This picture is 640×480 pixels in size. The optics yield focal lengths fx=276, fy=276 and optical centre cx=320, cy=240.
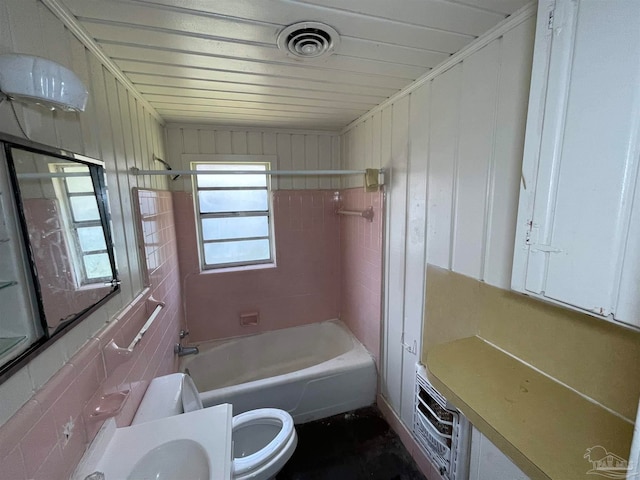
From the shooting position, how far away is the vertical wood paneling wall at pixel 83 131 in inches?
27.1

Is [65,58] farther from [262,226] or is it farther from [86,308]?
[262,226]

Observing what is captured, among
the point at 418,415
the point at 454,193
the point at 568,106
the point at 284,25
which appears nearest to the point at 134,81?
the point at 284,25

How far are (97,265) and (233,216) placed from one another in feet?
5.66

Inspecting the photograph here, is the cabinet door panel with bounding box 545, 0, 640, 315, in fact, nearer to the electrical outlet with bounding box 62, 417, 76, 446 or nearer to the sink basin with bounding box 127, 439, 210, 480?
the sink basin with bounding box 127, 439, 210, 480

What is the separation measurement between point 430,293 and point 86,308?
1581 millimetres

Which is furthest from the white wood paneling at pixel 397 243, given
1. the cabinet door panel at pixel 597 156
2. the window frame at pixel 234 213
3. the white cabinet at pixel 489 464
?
the window frame at pixel 234 213

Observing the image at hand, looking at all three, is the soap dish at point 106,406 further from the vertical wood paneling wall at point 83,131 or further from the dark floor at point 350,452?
the dark floor at point 350,452

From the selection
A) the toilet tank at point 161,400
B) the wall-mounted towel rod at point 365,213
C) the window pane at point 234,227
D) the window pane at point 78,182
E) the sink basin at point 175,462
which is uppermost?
the window pane at point 78,182

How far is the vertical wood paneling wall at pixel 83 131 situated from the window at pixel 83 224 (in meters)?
0.11

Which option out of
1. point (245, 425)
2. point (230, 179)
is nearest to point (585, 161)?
point (245, 425)

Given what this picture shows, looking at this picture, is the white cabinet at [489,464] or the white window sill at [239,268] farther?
the white window sill at [239,268]

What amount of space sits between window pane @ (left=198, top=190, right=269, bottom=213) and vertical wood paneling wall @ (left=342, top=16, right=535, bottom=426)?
1179mm

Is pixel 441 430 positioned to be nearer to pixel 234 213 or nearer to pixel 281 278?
pixel 281 278

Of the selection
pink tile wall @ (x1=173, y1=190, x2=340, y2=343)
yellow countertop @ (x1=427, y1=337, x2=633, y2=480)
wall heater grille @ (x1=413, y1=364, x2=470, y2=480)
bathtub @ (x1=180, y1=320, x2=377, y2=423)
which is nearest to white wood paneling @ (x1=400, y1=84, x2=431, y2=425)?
wall heater grille @ (x1=413, y1=364, x2=470, y2=480)
